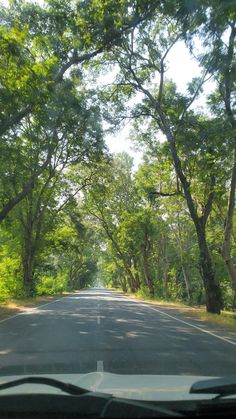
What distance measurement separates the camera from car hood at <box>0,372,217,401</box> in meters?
3.55

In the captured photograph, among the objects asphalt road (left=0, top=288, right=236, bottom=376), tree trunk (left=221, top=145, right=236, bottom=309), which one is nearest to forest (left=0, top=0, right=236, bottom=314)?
tree trunk (left=221, top=145, right=236, bottom=309)

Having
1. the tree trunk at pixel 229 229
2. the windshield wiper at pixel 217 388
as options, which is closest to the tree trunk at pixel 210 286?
the tree trunk at pixel 229 229

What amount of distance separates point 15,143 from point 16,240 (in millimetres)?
19353

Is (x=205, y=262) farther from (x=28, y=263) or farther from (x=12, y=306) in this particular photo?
(x=28, y=263)

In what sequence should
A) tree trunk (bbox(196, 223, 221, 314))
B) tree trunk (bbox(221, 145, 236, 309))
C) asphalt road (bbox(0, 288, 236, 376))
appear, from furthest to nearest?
tree trunk (bbox(196, 223, 221, 314)) < tree trunk (bbox(221, 145, 236, 309)) < asphalt road (bbox(0, 288, 236, 376))

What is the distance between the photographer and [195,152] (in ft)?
72.9

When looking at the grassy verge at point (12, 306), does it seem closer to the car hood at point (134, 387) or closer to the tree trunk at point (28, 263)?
the tree trunk at point (28, 263)

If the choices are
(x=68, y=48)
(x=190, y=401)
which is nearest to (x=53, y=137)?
(x=68, y=48)

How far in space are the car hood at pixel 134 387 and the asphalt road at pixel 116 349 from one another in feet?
8.45

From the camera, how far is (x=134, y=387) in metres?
4.24

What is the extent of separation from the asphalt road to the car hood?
2.58 meters

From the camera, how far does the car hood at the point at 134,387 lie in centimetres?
355

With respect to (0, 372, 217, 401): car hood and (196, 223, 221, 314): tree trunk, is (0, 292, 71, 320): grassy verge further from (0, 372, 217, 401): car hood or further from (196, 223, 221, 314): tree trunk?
(0, 372, 217, 401): car hood

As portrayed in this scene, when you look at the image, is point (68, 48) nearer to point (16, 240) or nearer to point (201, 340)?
point (201, 340)
